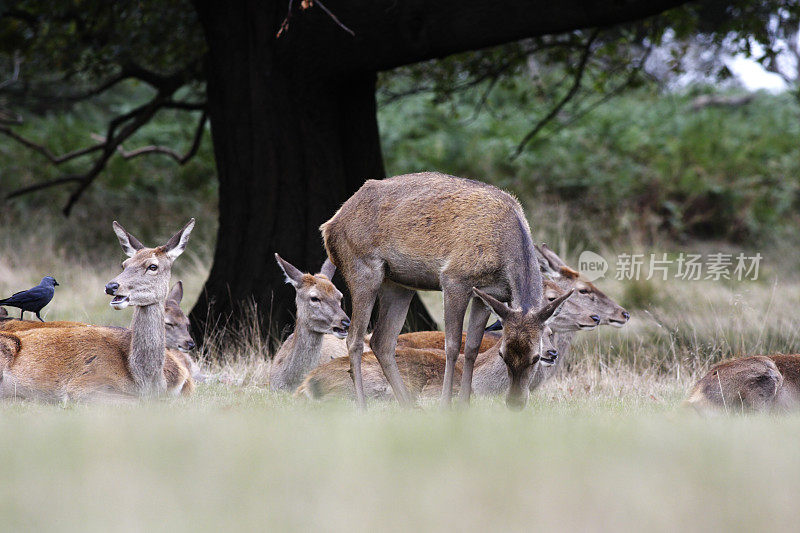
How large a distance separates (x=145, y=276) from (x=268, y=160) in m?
3.37

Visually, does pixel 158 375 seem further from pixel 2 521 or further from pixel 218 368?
pixel 2 521

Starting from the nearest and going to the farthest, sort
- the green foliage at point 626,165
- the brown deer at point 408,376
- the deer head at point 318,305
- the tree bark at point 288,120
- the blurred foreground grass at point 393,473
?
the blurred foreground grass at point 393,473
the brown deer at point 408,376
the deer head at point 318,305
the tree bark at point 288,120
the green foliage at point 626,165

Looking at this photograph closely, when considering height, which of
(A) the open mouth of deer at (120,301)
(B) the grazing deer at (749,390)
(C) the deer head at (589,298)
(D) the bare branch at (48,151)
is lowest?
(B) the grazing deer at (749,390)

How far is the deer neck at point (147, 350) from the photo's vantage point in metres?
7.35

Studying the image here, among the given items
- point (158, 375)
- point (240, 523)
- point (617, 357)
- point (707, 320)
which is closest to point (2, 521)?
point (240, 523)

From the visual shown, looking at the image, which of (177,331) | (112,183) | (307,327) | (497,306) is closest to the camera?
(497,306)

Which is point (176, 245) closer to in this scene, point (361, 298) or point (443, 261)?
point (361, 298)

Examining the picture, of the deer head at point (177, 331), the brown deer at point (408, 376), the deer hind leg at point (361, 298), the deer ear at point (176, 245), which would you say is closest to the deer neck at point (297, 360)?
the brown deer at point (408, 376)

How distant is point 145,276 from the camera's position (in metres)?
7.25

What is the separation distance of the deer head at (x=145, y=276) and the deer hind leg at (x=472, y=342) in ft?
6.34

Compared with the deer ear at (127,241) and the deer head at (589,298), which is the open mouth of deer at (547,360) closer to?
the deer head at (589,298)

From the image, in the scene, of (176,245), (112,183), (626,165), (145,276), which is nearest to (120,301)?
(145,276)

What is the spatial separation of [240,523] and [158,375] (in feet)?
13.1

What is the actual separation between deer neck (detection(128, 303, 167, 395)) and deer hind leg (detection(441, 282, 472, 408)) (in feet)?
6.38
